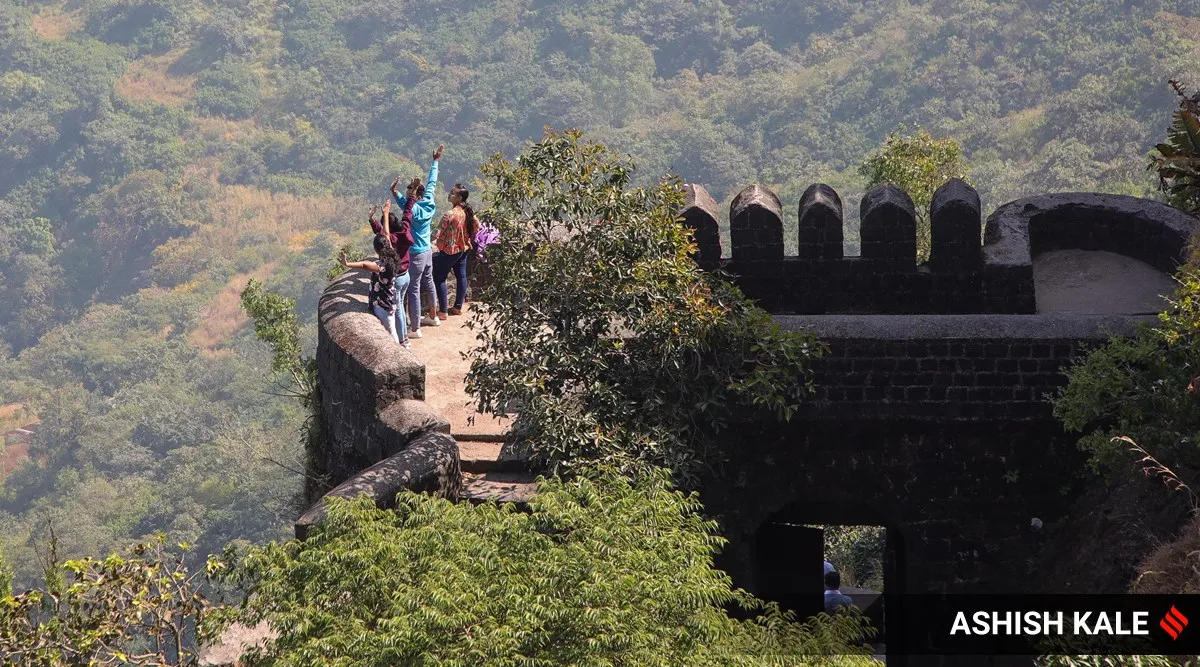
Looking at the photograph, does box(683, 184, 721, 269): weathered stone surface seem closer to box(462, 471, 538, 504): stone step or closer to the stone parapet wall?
the stone parapet wall

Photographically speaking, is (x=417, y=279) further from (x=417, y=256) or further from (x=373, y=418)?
(x=373, y=418)

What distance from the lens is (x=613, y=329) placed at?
440 inches

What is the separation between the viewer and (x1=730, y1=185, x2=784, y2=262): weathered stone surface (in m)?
12.3

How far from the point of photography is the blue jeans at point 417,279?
14203 mm

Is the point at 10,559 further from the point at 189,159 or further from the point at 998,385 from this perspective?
the point at 998,385

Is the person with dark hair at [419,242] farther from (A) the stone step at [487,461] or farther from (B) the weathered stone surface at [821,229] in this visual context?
(B) the weathered stone surface at [821,229]

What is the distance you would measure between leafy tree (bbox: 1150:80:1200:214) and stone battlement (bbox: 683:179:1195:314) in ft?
1.80

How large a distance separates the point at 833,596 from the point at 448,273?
17.4 ft

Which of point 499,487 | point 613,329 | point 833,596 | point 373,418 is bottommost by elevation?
point 833,596

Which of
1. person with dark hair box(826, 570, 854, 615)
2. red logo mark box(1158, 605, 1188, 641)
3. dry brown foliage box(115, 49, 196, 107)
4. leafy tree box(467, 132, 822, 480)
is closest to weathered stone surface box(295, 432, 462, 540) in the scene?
leafy tree box(467, 132, 822, 480)

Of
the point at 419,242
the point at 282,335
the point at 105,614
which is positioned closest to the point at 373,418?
the point at 419,242

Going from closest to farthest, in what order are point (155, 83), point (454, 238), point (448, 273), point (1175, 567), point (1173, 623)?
point (1173, 623) < point (1175, 567) < point (454, 238) < point (448, 273) < point (155, 83)

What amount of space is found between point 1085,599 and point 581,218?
4218mm

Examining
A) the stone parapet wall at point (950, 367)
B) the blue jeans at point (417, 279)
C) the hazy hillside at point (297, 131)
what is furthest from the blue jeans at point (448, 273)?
the hazy hillside at point (297, 131)
